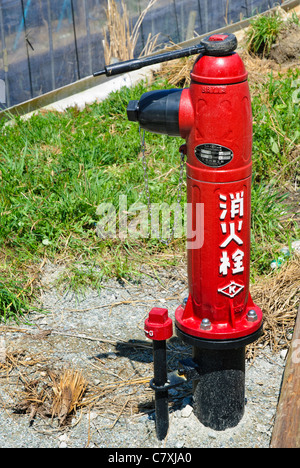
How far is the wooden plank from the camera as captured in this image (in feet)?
7.45

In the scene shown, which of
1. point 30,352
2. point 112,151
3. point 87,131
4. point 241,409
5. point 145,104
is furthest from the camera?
point 87,131

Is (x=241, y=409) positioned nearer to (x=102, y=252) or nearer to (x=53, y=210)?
(x=102, y=252)

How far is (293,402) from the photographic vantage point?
8.00 feet

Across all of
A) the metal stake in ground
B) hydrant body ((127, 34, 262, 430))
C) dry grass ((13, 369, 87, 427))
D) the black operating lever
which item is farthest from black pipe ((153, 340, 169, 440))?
the black operating lever

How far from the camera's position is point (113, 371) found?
9.79 feet

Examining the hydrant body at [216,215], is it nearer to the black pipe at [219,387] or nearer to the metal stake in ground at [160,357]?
the black pipe at [219,387]

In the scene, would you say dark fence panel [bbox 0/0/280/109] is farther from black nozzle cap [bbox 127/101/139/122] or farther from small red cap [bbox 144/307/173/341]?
small red cap [bbox 144/307/173/341]

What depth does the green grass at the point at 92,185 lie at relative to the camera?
3730mm

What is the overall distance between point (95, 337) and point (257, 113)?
2.71 m

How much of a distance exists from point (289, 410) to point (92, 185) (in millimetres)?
2321

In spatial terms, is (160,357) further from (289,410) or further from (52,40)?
(52,40)

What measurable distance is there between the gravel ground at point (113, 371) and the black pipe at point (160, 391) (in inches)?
2.8

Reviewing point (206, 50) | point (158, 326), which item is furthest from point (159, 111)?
point (158, 326)
